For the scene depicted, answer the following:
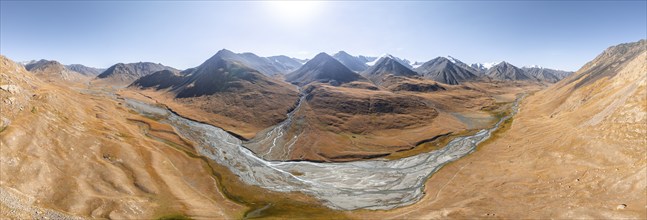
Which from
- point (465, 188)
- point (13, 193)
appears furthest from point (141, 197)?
point (465, 188)

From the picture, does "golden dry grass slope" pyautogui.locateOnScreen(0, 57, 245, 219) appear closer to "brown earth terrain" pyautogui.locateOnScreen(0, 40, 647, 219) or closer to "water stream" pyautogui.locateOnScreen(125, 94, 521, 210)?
"brown earth terrain" pyautogui.locateOnScreen(0, 40, 647, 219)

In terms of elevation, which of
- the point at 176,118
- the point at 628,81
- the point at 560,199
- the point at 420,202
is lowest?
the point at 420,202

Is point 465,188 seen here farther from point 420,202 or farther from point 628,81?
point 628,81

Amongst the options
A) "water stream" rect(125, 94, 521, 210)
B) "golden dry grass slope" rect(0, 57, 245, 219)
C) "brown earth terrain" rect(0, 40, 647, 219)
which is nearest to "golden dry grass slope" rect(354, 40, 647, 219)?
"brown earth terrain" rect(0, 40, 647, 219)

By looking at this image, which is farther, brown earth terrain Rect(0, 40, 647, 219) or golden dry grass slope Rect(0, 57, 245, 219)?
golden dry grass slope Rect(0, 57, 245, 219)

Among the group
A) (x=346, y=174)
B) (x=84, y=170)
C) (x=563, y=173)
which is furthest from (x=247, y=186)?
(x=563, y=173)

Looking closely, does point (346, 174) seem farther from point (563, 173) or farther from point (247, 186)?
point (563, 173)

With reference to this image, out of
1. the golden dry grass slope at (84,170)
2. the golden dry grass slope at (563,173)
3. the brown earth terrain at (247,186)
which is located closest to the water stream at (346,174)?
the brown earth terrain at (247,186)
